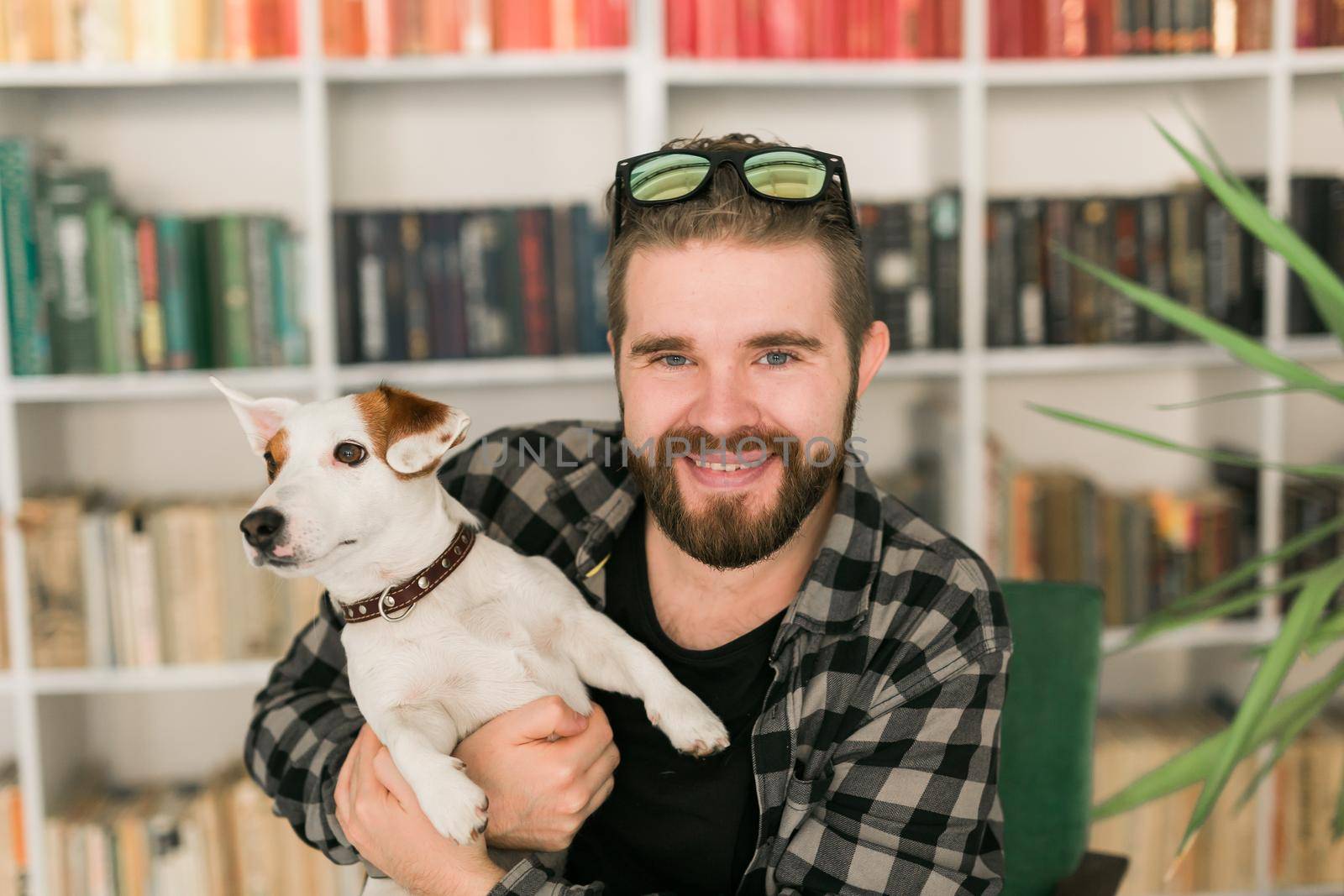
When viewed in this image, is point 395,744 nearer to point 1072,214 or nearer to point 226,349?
point 226,349

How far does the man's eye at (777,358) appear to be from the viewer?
1158 millimetres

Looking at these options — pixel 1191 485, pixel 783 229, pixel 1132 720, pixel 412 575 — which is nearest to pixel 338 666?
pixel 412 575

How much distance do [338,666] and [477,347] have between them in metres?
0.93

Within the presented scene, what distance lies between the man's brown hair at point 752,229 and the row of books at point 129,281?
1064mm

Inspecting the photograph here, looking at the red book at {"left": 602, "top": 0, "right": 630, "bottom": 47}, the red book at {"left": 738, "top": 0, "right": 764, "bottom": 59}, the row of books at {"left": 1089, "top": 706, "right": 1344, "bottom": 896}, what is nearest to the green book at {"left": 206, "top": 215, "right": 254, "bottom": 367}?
the red book at {"left": 602, "top": 0, "right": 630, "bottom": 47}

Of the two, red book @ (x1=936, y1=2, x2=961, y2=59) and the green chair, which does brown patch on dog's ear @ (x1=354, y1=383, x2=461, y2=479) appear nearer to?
the green chair

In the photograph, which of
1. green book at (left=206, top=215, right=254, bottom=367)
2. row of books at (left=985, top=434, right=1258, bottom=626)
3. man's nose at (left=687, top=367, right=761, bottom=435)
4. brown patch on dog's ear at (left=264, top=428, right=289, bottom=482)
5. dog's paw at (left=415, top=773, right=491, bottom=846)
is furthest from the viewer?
row of books at (left=985, top=434, right=1258, bottom=626)

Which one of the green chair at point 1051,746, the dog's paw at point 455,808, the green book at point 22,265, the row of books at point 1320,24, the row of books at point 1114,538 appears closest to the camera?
the dog's paw at point 455,808

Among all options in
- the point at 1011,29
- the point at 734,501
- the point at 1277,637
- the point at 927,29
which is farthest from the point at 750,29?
the point at 1277,637

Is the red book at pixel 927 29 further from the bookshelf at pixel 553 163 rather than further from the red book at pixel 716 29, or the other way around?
the red book at pixel 716 29

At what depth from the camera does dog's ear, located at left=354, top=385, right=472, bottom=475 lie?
3.43 feet

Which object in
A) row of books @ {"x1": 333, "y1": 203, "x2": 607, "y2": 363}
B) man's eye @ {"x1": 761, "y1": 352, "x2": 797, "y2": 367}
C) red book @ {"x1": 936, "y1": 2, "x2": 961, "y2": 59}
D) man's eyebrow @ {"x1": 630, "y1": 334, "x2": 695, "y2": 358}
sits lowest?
man's eye @ {"x1": 761, "y1": 352, "x2": 797, "y2": 367}

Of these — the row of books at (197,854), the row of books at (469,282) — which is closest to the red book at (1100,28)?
the row of books at (469,282)

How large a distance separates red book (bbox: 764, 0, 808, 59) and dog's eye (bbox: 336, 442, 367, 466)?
4.51ft
